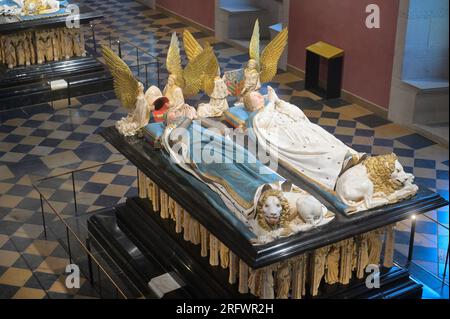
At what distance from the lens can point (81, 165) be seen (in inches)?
365

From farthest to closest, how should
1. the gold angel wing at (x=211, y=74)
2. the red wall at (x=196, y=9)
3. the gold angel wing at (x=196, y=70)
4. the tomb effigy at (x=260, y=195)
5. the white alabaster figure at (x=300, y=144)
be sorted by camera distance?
1. the red wall at (x=196, y=9)
2. the gold angel wing at (x=211, y=74)
3. the gold angel wing at (x=196, y=70)
4. the white alabaster figure at (x=300, y=144)
5. the tomb effigy at (x=260, y=195)

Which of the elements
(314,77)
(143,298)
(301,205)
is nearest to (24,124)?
(314,77)

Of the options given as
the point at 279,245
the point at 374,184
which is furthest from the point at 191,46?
the point at 279,245

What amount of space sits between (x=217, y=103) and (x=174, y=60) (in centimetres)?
69

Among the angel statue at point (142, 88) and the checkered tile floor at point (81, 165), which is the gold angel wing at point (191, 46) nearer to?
the angel statue at point (142, 88)

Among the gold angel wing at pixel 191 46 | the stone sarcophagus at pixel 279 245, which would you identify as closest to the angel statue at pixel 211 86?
the gold angel wing at pixel 191 46

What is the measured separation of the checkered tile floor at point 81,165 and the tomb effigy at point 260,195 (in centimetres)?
97

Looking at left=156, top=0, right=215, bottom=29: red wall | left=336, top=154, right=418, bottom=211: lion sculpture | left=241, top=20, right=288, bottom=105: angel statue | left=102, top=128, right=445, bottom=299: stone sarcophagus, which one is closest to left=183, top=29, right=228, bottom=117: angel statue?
left=241, top=20, right=288, bottom=105: angel statue

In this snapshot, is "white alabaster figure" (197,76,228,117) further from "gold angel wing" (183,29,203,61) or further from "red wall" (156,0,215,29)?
"red wall" (156,0,215,29)

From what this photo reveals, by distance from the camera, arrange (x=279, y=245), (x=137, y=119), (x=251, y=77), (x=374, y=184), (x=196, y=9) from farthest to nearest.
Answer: (x=196, y=9)
(x=251, y=77)
(x=137, y=119)
(x=374, y=184)
(x=279, y=245)

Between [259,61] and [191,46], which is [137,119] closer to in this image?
[191,46]

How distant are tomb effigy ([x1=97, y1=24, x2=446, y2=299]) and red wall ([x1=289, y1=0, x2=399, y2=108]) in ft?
10.4

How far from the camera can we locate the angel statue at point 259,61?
7637mm

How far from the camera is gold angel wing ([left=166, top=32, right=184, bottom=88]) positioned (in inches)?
289
